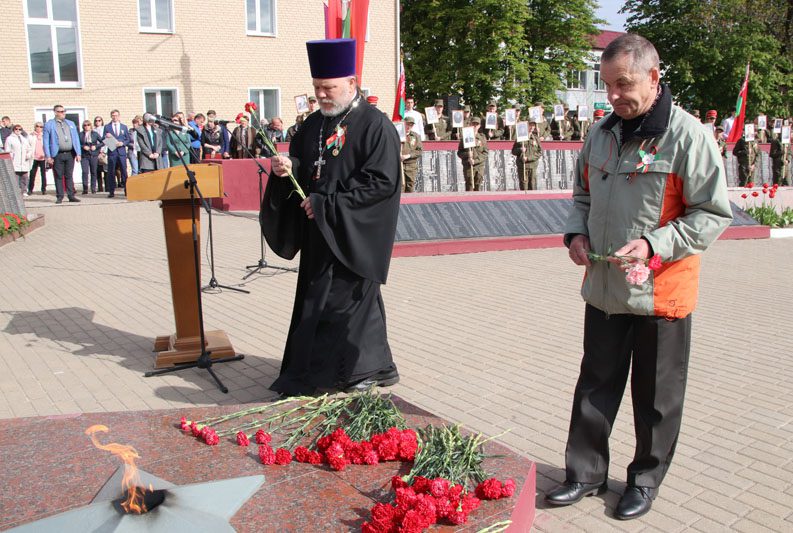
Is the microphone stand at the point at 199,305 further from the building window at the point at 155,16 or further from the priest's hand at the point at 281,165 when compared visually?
the building window at the point at 155,16

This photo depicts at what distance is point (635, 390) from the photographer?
3.49 meters

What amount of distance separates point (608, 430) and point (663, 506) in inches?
18.2

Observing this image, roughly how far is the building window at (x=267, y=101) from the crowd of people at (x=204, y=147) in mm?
4602

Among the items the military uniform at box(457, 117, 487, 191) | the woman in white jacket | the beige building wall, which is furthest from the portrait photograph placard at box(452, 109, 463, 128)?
the woman in white jacket

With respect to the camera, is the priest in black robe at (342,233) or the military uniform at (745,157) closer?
the priest in black robe at (342,233)

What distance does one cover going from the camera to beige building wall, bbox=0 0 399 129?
67.3ft

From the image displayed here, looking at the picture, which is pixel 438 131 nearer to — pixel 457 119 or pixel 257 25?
pixel 457 119

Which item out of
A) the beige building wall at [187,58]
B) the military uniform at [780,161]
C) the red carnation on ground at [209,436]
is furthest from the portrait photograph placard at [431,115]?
the red carnation on ground at [209,436]

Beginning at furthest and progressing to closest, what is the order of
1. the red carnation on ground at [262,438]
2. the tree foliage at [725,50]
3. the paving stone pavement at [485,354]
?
the tree foliage at [725,50], the paving stone pavement at [485,354], the red carnation on ground at [262,438]

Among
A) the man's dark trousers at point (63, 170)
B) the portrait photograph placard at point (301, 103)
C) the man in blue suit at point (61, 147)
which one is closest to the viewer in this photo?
the man in blue suit at point (61, 147)

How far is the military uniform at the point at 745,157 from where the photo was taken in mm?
19391

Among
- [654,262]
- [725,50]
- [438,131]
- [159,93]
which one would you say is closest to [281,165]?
[654,262]

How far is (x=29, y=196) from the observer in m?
18.4

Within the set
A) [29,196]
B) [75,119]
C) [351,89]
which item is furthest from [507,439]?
[75,119]
